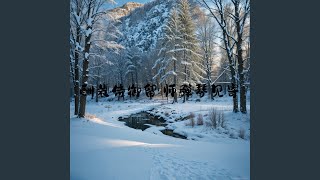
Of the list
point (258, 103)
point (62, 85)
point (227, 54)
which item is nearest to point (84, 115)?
point (62, 85)

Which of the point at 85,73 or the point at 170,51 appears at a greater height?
the point at 170,51

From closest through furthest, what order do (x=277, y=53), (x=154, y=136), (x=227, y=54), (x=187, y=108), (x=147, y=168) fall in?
(x=277, y=53) → (x=147, y=168) → (x=227, y=54) → (x=187, y=108) → (x=154, y=136)

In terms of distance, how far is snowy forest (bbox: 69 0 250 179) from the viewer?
1.47m

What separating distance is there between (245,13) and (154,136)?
125 centimetres

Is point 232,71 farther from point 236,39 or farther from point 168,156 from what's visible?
point 168,156

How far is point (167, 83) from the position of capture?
196cm

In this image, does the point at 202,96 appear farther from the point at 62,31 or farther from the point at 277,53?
the point at 62,31

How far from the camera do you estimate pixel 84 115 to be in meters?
2.01

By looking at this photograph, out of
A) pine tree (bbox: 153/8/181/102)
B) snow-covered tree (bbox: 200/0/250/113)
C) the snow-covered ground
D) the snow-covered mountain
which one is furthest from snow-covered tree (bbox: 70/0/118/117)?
snow-covered tree (bbox: 200/0/250/113)

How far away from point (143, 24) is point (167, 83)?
1.94 feet

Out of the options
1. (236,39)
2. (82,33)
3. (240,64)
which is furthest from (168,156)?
(82,33)

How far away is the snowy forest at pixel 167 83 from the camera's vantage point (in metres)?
1.47

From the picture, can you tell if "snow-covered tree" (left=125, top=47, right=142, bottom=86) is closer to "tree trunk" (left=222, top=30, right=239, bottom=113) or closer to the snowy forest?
the snowy forest

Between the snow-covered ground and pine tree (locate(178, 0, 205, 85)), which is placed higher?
pine tree (locate(178, 0, 205, 85))
